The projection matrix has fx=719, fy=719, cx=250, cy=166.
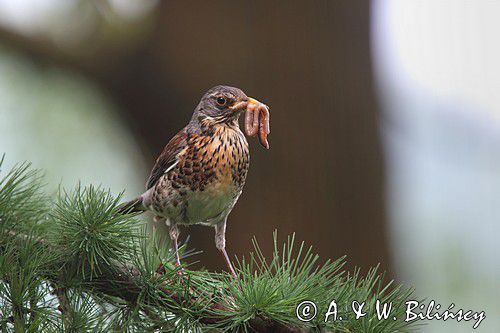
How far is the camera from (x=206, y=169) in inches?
98.4

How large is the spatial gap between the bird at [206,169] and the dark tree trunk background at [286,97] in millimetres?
1168

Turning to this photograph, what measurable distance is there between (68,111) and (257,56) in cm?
290

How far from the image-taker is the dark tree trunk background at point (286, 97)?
3848mm

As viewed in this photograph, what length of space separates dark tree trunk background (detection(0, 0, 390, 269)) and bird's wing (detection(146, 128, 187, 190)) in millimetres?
1136

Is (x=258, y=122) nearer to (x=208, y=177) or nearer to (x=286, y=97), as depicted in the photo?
(x=208, y=177)

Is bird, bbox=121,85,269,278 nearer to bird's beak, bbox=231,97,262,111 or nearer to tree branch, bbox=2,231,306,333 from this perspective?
bird's beak, bbox=231,97,262,111

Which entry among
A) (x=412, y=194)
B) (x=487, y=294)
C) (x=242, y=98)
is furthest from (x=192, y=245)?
(x=487, y=294)

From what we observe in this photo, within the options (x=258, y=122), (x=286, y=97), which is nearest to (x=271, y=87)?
(x=286, y=97)

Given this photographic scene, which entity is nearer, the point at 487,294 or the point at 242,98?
the point at 242,98

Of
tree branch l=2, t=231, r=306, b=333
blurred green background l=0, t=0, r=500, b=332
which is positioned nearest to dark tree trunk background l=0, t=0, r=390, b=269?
blurred green background l=0, t=0, r=500, b=332

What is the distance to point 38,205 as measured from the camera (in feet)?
7.41

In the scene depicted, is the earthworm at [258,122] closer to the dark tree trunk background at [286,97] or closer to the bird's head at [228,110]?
the bird's head at [228,110]

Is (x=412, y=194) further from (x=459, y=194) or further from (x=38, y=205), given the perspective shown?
(x=38, y=205)

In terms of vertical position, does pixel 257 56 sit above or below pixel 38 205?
above
